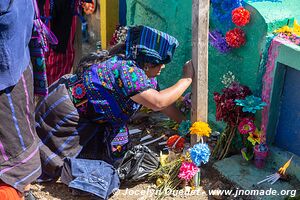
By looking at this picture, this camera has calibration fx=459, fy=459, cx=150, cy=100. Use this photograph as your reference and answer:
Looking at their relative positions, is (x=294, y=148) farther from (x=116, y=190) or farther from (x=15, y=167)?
(x=15, y=167)

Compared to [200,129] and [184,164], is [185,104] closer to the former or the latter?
[200,129]

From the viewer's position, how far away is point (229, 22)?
12.6 feet

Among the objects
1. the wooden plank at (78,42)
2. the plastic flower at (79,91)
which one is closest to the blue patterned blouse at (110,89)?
the plastic flower at (79,91)

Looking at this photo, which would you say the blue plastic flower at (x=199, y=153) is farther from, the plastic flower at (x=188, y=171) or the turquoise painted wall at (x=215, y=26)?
the turquoise painted wall at (x=215, y=26)

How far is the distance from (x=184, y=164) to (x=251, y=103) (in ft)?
2.33

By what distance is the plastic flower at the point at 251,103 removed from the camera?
11.7 feet

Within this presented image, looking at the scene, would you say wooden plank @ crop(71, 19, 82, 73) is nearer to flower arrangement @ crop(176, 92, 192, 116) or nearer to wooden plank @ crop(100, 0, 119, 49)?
wooden plank @ crop(100, 0, 119, 49)

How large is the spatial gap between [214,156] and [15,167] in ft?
5.92

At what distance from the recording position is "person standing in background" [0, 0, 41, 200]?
2.55 meters

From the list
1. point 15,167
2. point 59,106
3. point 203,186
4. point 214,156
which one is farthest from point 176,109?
point 15,167

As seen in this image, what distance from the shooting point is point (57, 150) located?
150 inches

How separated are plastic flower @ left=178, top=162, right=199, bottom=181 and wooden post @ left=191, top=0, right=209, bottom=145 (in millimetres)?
224

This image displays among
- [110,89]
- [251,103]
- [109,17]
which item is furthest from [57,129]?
[109,17]

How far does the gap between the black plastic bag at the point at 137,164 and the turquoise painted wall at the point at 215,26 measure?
85 cm
